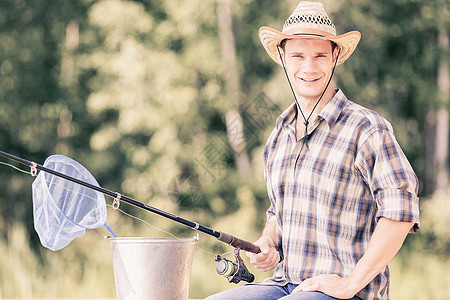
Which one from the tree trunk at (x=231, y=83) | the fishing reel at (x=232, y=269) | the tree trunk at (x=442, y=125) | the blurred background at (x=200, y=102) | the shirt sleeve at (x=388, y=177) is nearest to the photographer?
the shirt sleeve at (x=388, y=177)

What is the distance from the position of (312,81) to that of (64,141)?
8.62 m

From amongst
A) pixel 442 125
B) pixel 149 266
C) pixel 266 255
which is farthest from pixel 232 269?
pixel 442 125

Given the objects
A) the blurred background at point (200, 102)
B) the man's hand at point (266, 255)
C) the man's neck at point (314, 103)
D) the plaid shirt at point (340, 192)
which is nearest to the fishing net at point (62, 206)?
the man's hand at point (266, 255)

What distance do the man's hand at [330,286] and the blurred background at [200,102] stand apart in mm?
6784

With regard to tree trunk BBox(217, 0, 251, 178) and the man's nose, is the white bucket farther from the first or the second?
tree trunk BBox(217, 0, 251, 178)

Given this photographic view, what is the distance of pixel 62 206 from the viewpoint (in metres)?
2.29

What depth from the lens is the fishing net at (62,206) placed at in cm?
222

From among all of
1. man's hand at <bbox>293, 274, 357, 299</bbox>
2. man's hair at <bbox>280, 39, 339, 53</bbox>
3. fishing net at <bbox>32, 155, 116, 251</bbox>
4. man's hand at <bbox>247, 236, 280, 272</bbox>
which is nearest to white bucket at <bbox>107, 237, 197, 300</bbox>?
fishing net at <bbox>32, 155, 116, 251</bbox>

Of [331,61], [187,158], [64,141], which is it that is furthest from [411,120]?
[331,61]

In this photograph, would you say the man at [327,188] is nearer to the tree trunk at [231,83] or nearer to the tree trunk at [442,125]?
the tree trunk at [231,83]

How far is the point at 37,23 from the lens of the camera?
10586 mm

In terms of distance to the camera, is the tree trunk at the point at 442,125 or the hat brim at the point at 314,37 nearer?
the hat brim at the point at 314,37

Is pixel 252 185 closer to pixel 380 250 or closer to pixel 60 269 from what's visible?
pixel 60 269

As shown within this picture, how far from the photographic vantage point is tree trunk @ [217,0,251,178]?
9469 mm
